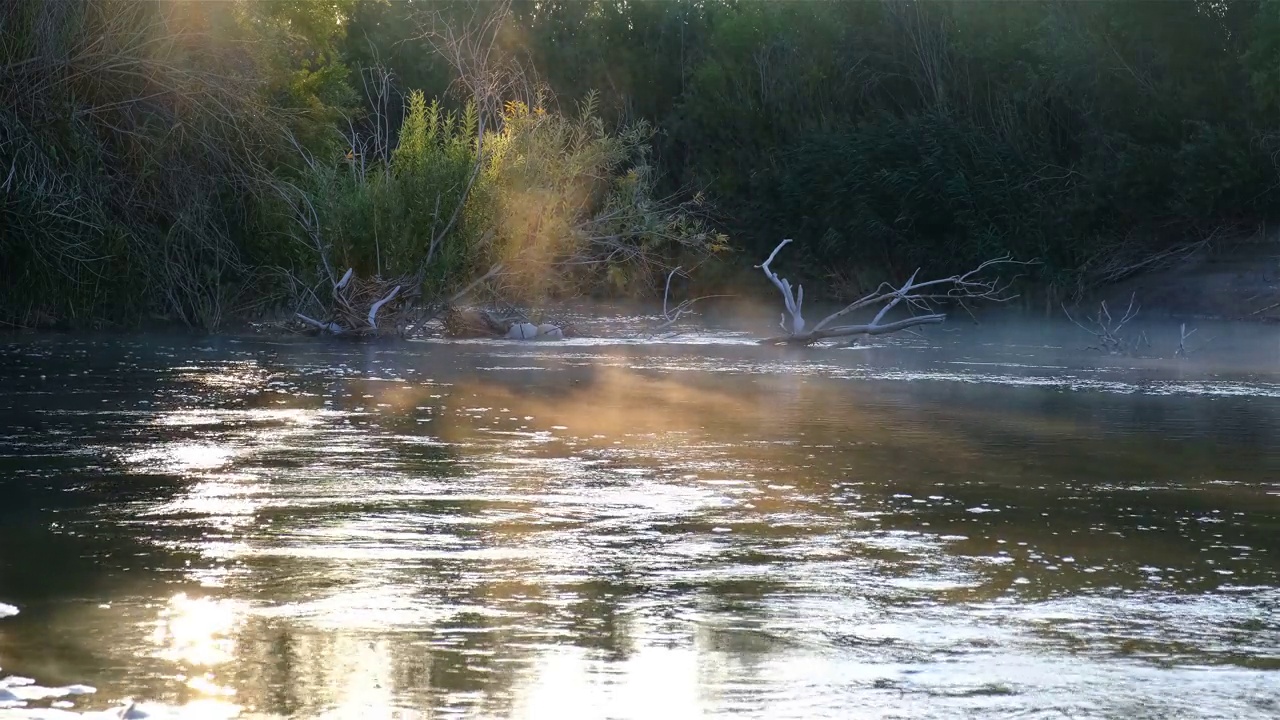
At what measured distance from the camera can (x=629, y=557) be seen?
771cm

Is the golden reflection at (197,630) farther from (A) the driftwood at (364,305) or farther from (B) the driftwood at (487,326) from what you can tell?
(B) the driftwood at (487,326)

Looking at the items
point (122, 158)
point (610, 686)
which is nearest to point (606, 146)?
point (122, 158)

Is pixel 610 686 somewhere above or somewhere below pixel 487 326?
below

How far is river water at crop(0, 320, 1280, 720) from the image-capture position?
543 centimetres

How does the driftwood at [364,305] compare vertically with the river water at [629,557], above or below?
above

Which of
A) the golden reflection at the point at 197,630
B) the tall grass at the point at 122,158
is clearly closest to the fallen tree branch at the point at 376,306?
the tall grass at the point at 122,158

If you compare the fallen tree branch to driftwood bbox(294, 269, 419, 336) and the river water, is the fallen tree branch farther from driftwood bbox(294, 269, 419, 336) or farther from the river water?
the river water

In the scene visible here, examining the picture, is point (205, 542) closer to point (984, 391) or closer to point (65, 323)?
point (984, 391)

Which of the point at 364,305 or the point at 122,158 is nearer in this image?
the point at 122,158

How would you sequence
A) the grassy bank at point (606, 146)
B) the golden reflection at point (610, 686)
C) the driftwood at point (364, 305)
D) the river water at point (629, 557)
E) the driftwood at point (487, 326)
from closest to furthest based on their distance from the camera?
1. the golden reflection at point (610, 686)
2. the river water at point (629, 557)
3. the grassy bank at point (606, 146)
4. the driftwood at point (364, 305)
5. the driftwood at point (487, 326)

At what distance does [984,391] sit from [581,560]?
11.4 m

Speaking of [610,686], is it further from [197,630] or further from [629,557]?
[629,557]

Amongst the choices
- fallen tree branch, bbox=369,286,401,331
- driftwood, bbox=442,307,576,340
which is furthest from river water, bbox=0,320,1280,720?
driftwood, bbox=442,307,576,340

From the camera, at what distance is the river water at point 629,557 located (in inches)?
214
